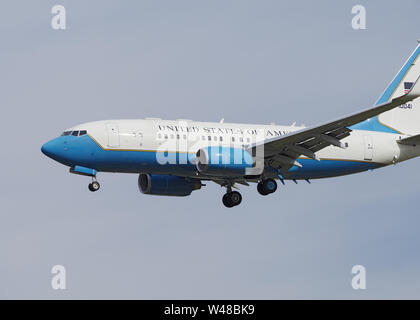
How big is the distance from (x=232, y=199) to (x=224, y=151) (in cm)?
637

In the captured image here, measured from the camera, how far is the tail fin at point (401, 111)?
63.7 m

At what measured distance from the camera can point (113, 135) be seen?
55.2 m

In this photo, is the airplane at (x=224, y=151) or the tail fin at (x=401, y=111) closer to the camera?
the airplane at (x=224, y=151)

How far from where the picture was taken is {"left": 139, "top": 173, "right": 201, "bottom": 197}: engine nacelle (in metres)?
60.5

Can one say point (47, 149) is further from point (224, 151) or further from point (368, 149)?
point (368, 149)

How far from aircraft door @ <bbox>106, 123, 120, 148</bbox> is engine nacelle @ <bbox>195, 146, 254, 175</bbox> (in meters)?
4.75

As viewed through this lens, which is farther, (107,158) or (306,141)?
(306,141)

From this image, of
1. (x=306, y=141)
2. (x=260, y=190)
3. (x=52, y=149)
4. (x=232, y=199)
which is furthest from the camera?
(x=232, y=199)

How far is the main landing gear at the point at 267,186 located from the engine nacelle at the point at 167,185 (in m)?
4.45

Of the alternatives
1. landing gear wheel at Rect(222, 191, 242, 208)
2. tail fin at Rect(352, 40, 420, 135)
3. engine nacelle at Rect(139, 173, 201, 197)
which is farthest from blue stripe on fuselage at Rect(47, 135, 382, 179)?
tail fin at Rect(352, 40, 420, 135)

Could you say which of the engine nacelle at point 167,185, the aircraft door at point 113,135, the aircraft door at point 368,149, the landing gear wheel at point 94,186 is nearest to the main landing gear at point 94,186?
the landing gear wheel at point 94,186

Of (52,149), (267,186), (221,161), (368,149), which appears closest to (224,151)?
(221,161)

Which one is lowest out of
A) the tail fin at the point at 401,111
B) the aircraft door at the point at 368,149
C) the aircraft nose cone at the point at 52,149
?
the aircraft nose cone at the point at 52,149

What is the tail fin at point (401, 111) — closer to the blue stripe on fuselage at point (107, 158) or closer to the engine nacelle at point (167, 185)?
the engine nacelle at point (167, 185)
